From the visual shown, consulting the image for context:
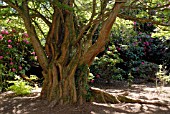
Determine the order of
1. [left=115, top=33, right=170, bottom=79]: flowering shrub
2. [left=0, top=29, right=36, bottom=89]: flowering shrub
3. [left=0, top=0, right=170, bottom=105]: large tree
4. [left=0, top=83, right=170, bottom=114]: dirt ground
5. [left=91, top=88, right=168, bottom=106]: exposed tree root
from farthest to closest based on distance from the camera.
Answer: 1. [left=115, top=33, right=170, bottom=79]: flowering shrub
2. [left=0, top=29, right=36, bottom=89]: flowering shrub
3. [left=91, top=88, right=168, bottom=106]: exposed tree root
4. [left=0, top=0, right=170, bottom=105]: large tree
5. [left=0, top=83, right=170, bottom=114]: dirt ground

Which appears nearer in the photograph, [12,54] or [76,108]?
[76,108]

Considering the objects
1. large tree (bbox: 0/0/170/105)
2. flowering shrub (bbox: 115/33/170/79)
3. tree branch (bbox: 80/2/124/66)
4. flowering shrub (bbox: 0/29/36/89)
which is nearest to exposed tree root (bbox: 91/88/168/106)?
large tree (bbox: 0/0/170/105)

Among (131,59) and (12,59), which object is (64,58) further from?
(131,59)

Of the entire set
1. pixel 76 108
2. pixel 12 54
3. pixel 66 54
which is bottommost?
pixel 76 108

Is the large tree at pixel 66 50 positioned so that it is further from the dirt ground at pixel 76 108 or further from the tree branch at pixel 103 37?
the dirt ground at pixel 76 108

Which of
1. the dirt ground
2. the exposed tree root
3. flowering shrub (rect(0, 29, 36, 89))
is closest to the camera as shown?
the dirt ground

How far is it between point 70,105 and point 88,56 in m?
1.07

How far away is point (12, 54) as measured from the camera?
25.1 ft

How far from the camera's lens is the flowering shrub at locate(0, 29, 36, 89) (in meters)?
7.26

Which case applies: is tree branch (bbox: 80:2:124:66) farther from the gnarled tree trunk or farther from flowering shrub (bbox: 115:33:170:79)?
flowering shrub (bbox: 115:33:170:79)

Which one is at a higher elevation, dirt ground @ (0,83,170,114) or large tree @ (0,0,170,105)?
large tree @ (0,0,170,105)

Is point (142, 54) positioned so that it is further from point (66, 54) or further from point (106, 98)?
point (66, 54)

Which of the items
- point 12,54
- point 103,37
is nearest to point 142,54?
point 12,54

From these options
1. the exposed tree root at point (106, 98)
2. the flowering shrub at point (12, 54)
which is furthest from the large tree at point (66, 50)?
the flowering shrub at point (12, 54)
